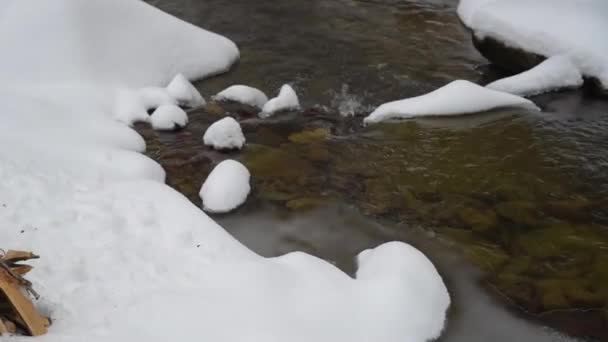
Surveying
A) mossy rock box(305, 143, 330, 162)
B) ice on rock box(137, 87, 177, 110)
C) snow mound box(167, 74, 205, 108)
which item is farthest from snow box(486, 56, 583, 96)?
ice on rock box(137, 87, 177, 110)

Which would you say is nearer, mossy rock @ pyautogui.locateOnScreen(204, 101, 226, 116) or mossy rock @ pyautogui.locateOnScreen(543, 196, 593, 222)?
mossy rock @ pyautogui.locateOnScreen(543, 196, 593, 222)

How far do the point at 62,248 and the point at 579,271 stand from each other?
166 inches

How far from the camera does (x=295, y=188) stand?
233 inches

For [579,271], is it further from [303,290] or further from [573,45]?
[573,45]

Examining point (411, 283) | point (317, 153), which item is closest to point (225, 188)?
point (317, 153)

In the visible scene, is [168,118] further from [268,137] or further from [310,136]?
[310,136]

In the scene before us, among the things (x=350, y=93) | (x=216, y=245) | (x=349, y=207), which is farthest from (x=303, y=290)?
(x=350, y=93)

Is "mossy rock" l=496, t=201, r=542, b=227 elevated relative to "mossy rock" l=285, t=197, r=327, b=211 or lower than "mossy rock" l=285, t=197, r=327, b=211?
elevated

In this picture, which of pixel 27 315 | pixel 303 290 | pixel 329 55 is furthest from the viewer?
pixel 329 55

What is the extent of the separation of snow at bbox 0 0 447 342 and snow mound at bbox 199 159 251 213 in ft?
1.45

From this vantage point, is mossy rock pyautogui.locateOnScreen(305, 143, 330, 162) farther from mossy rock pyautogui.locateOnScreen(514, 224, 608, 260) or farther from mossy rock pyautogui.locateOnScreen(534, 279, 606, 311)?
mossy rock pyautogui.locateOnScreen(534, 279, 606, 311)

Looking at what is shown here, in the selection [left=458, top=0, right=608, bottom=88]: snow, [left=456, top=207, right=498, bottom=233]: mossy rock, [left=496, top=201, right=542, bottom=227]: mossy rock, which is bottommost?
[left=456, top=207, right=498, bottom=233]: mossy rock

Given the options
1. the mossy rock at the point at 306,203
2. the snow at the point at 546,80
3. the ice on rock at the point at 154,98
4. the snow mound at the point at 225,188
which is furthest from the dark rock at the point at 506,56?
the snow mound at the point at 225,188

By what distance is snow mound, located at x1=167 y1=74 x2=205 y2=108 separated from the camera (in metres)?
7.80
